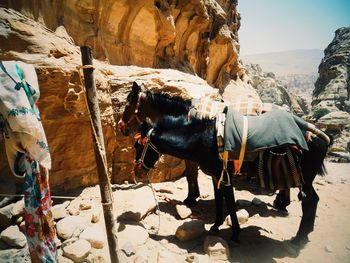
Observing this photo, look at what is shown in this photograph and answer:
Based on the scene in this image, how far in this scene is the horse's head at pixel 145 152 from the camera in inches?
140

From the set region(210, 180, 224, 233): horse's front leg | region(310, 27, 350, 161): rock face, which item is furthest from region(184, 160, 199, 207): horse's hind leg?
region(310, 27, 350, 161): rock face

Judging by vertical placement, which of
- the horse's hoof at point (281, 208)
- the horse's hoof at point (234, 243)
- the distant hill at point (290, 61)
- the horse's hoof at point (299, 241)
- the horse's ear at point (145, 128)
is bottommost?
the horse's hoof at point (281, 208)

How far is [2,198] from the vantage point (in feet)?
10.4

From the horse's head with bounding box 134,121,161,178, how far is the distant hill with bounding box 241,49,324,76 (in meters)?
117

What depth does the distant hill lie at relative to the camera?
11872 centimetres

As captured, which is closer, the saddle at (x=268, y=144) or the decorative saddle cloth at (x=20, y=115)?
the decorative saddle cloth at (x=20, y=115)

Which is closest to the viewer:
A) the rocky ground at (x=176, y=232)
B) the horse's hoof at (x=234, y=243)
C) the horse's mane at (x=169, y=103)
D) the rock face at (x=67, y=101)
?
the rocky ground at (x=176, y=232)

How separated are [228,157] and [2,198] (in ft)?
9.99

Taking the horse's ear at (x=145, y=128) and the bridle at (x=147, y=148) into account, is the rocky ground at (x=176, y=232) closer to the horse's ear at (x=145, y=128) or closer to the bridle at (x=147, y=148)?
the bridle at (x=147, y=148)

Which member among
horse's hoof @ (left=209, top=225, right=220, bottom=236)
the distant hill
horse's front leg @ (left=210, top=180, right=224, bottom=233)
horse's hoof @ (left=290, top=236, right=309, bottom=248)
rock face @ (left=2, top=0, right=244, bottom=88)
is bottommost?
horse's hoof @ (left=290, top=236, right=309, bottom=248)

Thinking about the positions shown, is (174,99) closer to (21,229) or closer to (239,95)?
(21,229)

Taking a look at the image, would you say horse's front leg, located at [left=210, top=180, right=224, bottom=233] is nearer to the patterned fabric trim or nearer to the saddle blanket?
the saddle blanket

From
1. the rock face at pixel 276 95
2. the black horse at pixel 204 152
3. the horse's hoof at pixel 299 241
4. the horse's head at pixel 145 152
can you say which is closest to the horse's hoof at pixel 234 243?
the black horse at pixel 204 152

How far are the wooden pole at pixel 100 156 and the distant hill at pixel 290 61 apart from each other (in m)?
118
